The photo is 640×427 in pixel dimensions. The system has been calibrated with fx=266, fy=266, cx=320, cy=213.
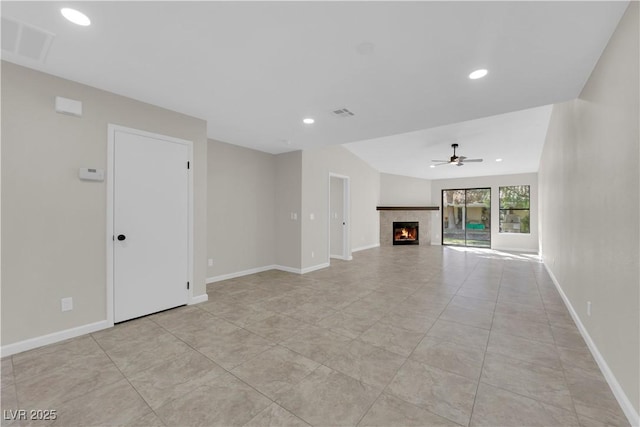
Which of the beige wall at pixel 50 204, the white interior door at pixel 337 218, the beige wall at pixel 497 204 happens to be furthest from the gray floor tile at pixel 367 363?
the beige wall at pixel 497 204

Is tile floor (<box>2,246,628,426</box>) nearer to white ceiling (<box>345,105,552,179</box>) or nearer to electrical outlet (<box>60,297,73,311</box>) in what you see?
electrical outlet (<box>60,297,73,311</box>)

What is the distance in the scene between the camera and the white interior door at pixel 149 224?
2.98 metres

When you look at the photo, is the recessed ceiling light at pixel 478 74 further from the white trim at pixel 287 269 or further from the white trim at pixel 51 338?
the white trim at pixel 51 338

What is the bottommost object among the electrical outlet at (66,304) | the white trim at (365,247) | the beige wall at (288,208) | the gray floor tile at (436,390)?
the gray floor tile at (436,390)

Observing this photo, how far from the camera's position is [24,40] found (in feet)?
6.70

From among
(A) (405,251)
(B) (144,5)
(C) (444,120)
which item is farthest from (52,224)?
(A) (405,251)

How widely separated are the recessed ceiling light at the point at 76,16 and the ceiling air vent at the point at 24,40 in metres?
0.33

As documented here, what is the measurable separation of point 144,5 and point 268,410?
2698 millimetres

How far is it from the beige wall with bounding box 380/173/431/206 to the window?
8.19 ft

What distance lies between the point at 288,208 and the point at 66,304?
368 centimetres

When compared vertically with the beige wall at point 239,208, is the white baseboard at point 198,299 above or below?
below

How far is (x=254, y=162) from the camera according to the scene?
5.48m

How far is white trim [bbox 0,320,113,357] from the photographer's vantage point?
7.63 feet

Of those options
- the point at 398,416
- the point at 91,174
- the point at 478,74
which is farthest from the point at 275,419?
the point at 478,74
